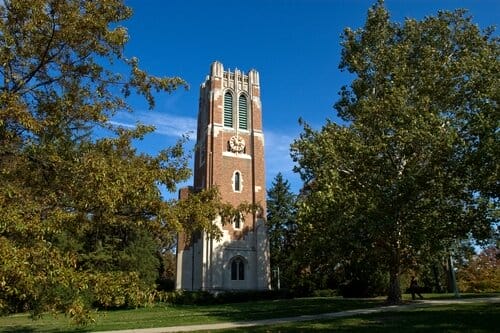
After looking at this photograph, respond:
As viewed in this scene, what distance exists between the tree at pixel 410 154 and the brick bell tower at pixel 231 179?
810 inches

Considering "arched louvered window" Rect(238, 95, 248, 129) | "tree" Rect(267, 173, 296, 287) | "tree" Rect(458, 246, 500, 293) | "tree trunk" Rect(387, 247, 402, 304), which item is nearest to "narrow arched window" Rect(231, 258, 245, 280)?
"tree" Rect(267, 173, 296, 287)

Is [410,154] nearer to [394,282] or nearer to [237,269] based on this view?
[394,282]

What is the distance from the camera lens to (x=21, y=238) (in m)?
6.53

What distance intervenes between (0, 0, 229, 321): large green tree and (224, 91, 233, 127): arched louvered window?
3760 cm

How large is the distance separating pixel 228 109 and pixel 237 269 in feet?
51.6

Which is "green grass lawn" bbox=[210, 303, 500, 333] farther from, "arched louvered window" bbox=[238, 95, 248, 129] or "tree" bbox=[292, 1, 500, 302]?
"arched louvered window" bbox=[238, 95, 248, 129]

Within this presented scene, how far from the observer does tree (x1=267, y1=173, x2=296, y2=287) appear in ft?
153

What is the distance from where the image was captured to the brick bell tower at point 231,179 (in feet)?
135

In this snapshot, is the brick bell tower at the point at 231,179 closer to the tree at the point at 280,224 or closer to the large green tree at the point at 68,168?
the tree at the point at 280,224

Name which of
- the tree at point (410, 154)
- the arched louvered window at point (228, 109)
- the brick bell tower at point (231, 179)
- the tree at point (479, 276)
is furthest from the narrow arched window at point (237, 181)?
the tree at point (410, 154)

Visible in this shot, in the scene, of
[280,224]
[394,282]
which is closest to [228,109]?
[280,224]

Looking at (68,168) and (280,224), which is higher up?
(280,224)

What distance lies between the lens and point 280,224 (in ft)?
158

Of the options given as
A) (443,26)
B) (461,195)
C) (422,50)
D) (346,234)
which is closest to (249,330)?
(346,234)
